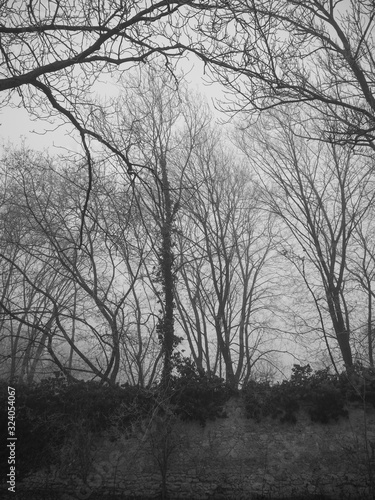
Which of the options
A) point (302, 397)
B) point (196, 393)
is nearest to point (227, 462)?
point (196, 393)

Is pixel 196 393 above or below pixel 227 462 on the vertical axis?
above

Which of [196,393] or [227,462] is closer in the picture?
[227,462]

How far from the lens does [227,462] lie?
7141mm

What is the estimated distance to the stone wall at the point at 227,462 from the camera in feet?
21.5

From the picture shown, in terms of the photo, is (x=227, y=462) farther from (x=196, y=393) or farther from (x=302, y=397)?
(x=302, y=397)

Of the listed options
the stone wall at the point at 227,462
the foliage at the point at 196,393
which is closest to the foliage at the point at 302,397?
the stone wall at the point at 227,462

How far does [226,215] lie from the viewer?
12797 millimetres

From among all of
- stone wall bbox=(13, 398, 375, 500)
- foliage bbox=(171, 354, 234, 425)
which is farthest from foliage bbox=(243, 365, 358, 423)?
foliage bbox=(171, 354, 234, 425)

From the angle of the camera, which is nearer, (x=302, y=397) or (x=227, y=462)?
(x=227, y=462)

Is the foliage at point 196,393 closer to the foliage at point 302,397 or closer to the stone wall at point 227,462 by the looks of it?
the stone wall at point 227,462

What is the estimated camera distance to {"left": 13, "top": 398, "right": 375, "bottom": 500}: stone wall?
6559mm

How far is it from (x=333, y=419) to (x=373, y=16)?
7.30 m

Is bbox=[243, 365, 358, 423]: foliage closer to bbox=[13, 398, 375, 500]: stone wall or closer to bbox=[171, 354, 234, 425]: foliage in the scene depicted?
bbox=[13, 398, 375, 500]: stone wall

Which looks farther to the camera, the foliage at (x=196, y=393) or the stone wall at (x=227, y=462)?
the foliage at (x=196, y=393)
